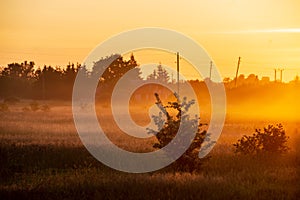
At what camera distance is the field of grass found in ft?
48.2

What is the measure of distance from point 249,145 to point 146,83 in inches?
3236

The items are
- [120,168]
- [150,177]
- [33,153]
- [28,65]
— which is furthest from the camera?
[28,65]

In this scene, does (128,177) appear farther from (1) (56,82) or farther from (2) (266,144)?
(1) (56,82)

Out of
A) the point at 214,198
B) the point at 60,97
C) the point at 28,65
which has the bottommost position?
the point at 214,198

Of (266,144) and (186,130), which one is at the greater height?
(186,130)

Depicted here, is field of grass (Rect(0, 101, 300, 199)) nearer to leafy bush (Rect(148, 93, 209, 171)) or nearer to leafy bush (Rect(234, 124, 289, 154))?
leafy bush (Rect(234, 124, 289, 154))

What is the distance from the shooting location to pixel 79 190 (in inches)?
588

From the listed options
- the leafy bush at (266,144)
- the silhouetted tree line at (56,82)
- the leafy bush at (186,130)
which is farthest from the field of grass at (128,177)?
the silhouetted tree line at (56,82)

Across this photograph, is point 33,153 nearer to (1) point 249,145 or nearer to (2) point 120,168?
(2) point 120,168

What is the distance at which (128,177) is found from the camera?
16.5 metres

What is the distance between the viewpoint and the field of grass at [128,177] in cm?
1470

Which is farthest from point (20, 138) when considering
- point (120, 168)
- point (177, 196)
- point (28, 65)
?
point (28, 65)

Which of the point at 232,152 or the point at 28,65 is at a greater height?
the point at 28,65

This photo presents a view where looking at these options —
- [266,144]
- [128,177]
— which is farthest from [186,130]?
[266,144]
